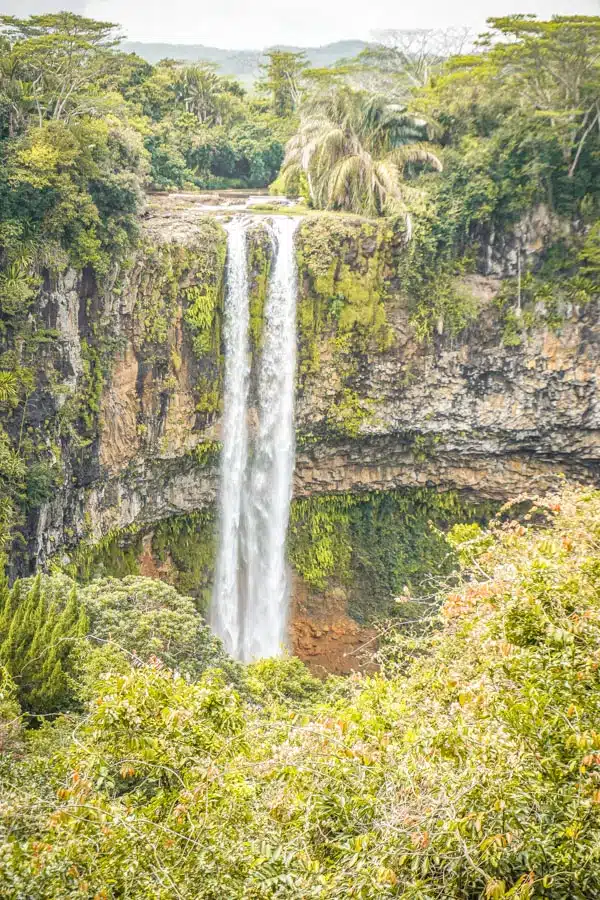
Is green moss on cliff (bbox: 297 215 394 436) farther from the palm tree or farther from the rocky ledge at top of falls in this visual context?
the palm tree

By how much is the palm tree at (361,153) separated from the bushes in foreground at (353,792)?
13.4 meters

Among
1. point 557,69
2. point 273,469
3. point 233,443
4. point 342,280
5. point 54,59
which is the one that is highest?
point 557,69

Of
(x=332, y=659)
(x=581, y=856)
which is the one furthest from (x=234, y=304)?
(x=581, y=856)

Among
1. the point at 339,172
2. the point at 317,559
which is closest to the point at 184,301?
the point at 339,172

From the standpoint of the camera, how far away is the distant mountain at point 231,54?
48219mm

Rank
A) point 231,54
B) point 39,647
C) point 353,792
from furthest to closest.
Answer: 1. point 231,54
2. point 39,647
3. point 353,792

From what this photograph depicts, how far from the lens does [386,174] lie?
16312 millimetres

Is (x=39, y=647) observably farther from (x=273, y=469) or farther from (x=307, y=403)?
(x=307, y=403)

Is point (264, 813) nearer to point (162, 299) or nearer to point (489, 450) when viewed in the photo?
point (162, 299)

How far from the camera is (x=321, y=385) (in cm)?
1683

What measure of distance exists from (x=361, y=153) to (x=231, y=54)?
48.8 meters

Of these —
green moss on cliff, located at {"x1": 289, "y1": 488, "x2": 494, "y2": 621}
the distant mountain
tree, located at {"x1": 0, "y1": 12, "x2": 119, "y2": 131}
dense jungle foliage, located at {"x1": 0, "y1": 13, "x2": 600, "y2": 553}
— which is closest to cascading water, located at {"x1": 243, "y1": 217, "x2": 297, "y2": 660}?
green moss on cliff, located at {"x1": 289, "y1": 488, "x2": 494, "y2": 621}

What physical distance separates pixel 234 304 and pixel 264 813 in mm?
13110

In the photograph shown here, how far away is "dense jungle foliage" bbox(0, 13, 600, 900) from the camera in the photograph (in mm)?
3268
